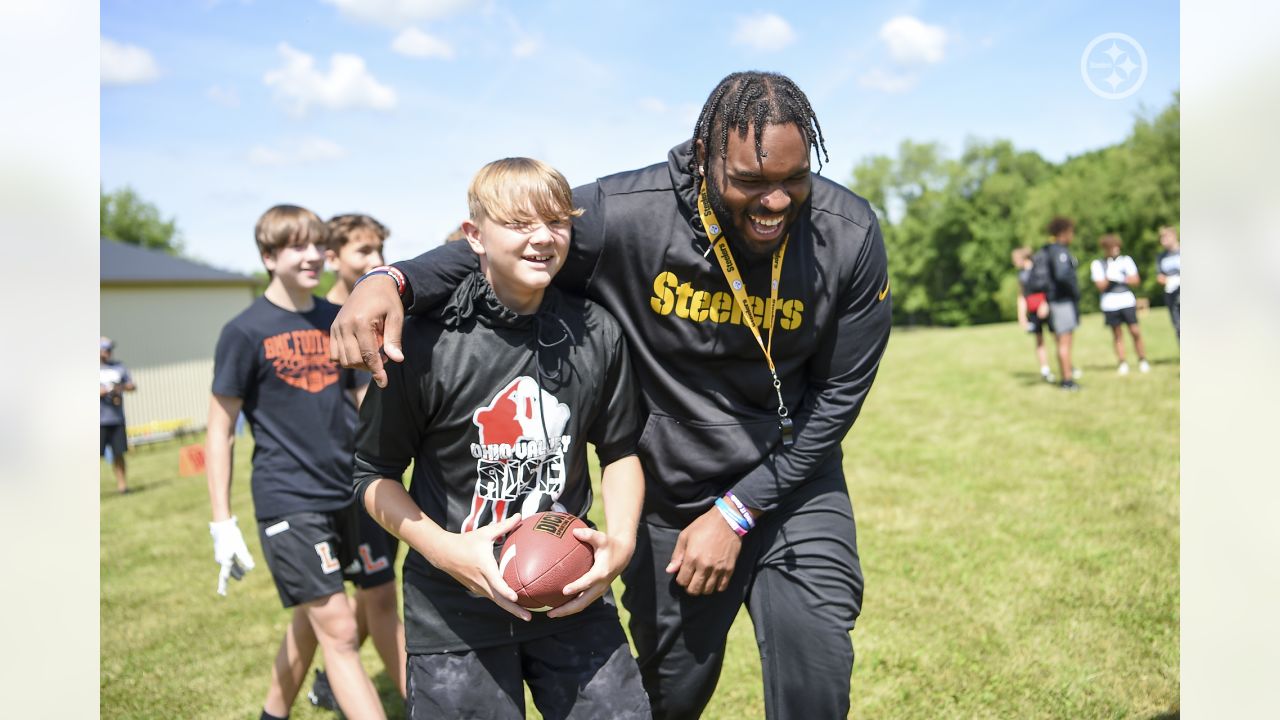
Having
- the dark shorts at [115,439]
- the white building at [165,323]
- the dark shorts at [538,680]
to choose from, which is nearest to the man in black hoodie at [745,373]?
the dark shorts at [538,680]

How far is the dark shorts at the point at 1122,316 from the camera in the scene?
15250 mm

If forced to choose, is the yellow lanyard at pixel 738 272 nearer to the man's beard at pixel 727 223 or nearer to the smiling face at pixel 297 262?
the man's beard at pixel 727 223

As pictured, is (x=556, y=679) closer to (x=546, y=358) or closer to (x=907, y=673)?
(x=546, y=358)

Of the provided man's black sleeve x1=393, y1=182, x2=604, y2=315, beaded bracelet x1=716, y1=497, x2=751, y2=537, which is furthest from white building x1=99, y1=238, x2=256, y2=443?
beaded bracelet x1=716, y1=497, x2=751, y2=537

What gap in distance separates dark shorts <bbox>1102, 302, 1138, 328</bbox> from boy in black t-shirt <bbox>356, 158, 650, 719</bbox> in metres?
14.4

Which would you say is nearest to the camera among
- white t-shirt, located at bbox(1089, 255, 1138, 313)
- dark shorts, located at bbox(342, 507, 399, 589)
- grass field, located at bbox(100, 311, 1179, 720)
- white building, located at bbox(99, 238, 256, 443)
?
dark shorts, located at bbox(342, 507, 399, 589)

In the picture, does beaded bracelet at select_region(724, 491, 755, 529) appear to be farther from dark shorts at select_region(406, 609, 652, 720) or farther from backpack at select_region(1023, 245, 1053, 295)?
backpack at select_region(1023, 245, 1053, 295)

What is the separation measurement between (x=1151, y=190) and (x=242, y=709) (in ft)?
185

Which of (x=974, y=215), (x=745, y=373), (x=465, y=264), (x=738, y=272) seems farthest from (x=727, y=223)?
(x=974, y=215)

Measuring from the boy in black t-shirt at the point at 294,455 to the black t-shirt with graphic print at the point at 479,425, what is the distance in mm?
1531

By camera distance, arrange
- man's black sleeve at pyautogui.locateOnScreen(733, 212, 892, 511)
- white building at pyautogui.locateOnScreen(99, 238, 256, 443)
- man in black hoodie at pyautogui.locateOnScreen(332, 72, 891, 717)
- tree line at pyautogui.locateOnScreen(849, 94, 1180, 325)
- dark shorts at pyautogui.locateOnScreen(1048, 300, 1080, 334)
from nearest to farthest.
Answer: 1. man in black hoodie at pyautogui.locateOnScreen(332, 72, 891, 717)
2. man's black sleeve at pyautogui.locateOnScreen(733, 212, 892, 511)
3. dark shorts at pyautogui.locateOnScreen(1048, 300, 1080, 334)
4. white building at pyautogui.locateOnScreen(99, 238, 256, 443)
5. tree line at pyautogui.locateOnScreen(849, 94, 1180, 325)

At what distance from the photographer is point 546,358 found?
3045 millimetres

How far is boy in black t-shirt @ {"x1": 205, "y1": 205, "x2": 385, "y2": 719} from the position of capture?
14.7ft
